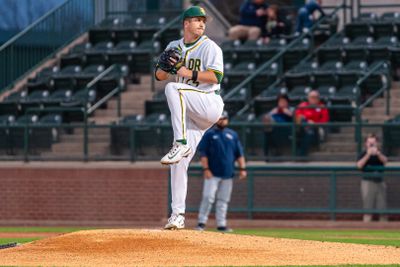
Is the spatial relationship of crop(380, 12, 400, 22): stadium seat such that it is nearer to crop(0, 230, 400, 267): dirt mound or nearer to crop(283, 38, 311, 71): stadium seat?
crop(283, 38, 311, 71): stadium seat

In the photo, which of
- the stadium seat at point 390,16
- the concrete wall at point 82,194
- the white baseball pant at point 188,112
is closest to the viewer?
the white baseball pant at point 188,112

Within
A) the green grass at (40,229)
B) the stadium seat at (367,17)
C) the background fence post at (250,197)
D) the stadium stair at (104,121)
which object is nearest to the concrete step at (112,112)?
the stadium stair at (104,121)

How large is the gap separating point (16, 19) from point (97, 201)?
7422 millimetres

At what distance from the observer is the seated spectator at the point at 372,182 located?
2148cm

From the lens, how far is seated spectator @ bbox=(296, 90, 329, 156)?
22.3m

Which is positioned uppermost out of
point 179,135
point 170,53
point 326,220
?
point 170,53

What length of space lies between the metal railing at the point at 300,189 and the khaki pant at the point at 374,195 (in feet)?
0.31

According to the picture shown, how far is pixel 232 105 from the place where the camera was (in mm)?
24328

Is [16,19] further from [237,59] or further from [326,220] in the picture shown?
[326,220]

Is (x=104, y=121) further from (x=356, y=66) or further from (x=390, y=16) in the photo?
(x=390, y=16)

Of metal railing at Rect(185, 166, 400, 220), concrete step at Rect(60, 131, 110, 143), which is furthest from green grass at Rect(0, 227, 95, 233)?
metal railing at Rect(185, 166, 400, 220)

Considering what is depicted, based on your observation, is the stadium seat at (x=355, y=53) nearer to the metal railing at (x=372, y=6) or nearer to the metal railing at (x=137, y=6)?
the metal railing at (x=372, y=6)

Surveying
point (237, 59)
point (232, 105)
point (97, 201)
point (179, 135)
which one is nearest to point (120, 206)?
point (97, 201)

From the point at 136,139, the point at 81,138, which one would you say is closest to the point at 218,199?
the point at 136,139
